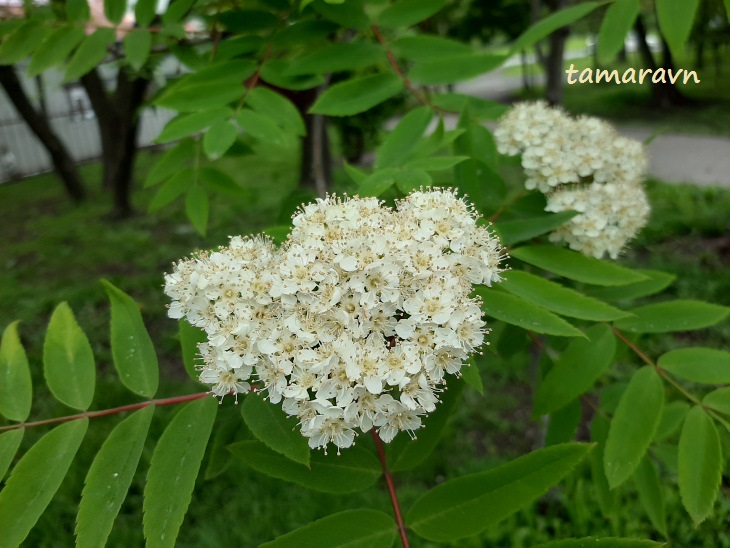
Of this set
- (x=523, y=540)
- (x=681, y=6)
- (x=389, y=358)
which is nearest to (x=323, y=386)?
(x=389, y=358)

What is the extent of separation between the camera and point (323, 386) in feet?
3.82

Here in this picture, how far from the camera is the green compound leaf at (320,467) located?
1337 millimetres

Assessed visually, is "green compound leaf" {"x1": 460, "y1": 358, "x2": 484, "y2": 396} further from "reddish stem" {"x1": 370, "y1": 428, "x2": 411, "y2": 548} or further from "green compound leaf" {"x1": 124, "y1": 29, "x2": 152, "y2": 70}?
"green compound leaf" {"x1": 124, "y1": 29, "x2": 152, "y2": 70}

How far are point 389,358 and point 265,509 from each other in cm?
222

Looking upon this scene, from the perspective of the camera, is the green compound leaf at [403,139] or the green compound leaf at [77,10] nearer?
the green compound leaf at [403,139]

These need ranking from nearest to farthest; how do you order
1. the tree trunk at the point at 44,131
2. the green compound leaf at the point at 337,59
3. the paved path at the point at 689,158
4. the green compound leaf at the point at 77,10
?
the green compound leaf at the point at 337,59 → the green compound leaf at the point at 77,10 → the tree trunk at the point at 44,131 → the paved path at the point at 689,158

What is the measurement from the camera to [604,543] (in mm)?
1112

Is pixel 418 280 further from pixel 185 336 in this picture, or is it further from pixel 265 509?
pixel 265 509

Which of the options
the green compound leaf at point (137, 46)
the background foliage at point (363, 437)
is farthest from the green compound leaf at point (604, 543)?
the green compound leaf at point (137, 46)

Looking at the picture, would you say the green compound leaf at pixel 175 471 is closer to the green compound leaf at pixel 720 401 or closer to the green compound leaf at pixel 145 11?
the green compound leaf at pixel 720 401

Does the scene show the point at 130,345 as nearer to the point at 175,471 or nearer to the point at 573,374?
the point at 175,471

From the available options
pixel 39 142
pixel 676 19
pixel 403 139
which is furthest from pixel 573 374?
pixel 39 142

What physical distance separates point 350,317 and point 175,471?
1.53 ft

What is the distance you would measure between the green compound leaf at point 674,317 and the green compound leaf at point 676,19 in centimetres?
68
